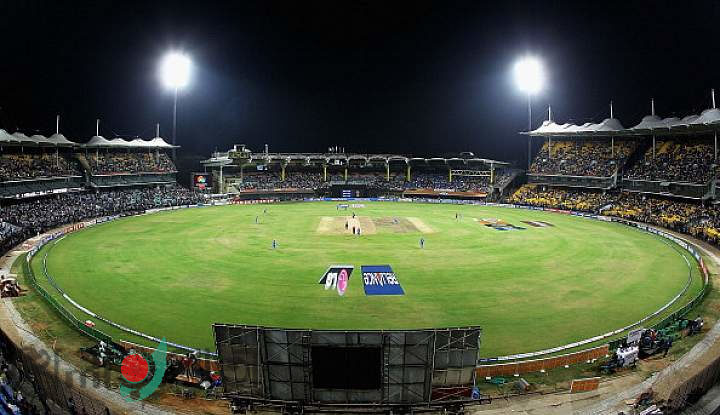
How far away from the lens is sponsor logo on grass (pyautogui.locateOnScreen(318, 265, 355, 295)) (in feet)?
96.5

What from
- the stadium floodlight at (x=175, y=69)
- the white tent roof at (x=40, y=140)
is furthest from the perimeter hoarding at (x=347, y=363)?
the stadium floodlight at (x=175, y=69)

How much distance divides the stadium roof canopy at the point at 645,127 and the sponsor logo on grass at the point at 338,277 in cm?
4896

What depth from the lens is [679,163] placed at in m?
62.5

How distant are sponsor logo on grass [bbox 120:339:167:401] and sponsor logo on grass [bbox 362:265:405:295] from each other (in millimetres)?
13104

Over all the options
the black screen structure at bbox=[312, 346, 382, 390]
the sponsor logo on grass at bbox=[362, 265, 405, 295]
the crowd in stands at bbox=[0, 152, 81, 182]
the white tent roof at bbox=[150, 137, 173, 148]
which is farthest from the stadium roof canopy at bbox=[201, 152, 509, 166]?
the black screen structure at bbox=[312, 346, 382, 390]

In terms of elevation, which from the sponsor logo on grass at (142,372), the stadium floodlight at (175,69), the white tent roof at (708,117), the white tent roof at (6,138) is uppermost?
the stadium floodlight at (175,69)

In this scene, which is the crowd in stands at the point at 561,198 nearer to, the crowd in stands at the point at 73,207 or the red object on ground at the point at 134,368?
the crowd in stands at the point at 73,207

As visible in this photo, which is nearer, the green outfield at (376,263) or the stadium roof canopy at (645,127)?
the green outfield at (376,263)

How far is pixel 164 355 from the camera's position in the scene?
61.4 ft

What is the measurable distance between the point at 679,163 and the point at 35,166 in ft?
295

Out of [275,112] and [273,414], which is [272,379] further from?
[275,112]

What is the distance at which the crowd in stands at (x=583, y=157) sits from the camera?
75.6m

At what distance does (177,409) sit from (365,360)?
6.93m

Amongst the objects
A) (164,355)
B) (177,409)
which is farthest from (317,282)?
(177,409)
